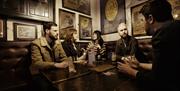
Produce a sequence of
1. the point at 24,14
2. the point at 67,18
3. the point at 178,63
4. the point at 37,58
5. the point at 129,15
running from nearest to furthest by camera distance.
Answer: the point at 178,63, the point at 37,58, the point at 24,14, the point at 67,18, the point at 129,15

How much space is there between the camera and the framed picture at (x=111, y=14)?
165 inches

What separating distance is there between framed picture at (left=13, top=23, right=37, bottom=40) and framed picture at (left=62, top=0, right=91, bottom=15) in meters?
1.13

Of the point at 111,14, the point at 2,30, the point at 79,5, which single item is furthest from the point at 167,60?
the point at 111,14

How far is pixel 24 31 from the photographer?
2.66m

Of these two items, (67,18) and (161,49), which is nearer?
(161,49)

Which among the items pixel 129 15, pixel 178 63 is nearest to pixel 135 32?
pixel 129 15

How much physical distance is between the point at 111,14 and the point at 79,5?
3.53 feet

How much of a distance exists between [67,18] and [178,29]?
2947 mm

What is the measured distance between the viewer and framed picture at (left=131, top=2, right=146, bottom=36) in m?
3.57

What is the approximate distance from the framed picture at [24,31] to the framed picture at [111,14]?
2.40 m

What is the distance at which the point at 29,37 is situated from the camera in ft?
8.99

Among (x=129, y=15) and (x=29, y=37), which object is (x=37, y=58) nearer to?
(x=29, y=37)

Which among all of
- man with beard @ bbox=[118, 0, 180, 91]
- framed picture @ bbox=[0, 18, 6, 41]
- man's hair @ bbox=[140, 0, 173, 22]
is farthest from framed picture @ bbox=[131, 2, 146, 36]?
framed picture @ bbox=[0, 18, 6, 41]

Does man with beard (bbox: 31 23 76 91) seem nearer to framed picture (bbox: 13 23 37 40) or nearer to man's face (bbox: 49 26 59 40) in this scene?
man's face (bbox: 49 26 59 40)
